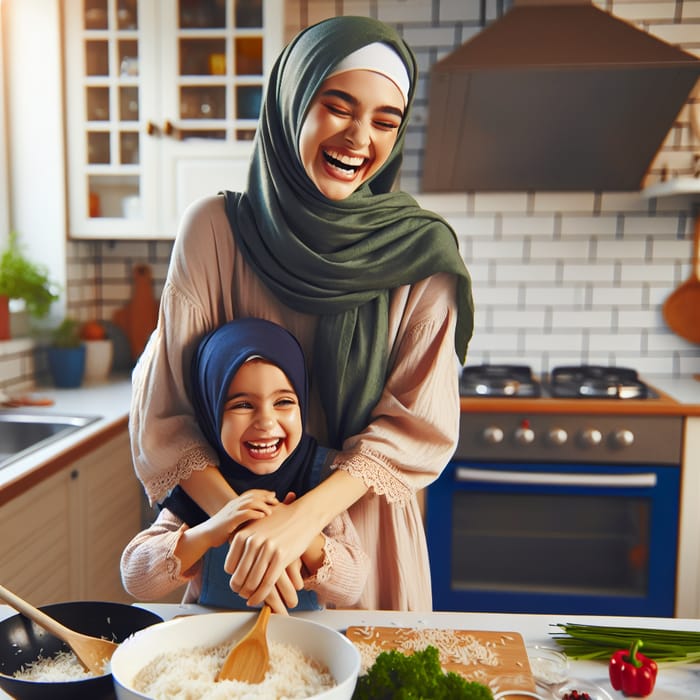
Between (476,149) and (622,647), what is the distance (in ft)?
6.84

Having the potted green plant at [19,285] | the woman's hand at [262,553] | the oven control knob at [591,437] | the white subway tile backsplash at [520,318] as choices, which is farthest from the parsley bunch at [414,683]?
the white subway tile backsplash at [520,318]

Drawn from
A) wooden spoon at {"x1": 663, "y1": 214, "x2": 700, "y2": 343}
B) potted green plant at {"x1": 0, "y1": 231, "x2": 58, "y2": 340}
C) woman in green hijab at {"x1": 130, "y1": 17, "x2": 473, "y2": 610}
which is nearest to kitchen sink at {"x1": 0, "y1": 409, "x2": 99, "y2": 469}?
potted green plant at {"x1": 0, "y1": 231, "x2": 58, "y2": 340}

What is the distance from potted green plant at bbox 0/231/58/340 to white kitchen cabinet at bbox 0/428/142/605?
58 cm

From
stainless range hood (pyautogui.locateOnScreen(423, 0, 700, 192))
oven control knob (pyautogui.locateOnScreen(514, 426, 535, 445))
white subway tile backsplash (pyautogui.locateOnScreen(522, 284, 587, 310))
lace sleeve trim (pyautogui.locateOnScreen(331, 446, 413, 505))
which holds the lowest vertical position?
oven control knob (pyautogui.locateOnScreen(514, 426, 535, 445))

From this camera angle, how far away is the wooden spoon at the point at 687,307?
288cm

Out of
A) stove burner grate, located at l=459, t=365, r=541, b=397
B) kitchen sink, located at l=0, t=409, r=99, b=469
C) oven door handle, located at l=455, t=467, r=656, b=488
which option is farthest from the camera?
stove burner grate, located at l=459, t=365, r=541, b=397

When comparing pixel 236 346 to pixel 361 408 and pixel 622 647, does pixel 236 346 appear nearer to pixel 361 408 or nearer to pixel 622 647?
A: pixel 361 408

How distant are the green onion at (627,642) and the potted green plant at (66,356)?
6.78ft

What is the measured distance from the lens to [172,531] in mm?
1052

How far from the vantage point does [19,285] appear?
248cm

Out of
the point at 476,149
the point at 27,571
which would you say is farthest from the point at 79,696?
the point at 476,149

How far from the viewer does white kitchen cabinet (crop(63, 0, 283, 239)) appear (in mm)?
2629

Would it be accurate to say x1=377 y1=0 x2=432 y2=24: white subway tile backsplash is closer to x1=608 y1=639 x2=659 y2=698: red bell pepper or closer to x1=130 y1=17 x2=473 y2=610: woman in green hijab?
x1=130 y1=17 x2=473 y2=610: woman in green hijab

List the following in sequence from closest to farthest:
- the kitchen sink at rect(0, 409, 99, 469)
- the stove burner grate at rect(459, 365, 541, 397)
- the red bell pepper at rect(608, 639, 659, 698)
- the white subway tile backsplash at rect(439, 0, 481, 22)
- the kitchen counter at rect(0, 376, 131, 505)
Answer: the red bell pepper at rect(608, 639, 659, 698), the kitchen counter at rect(0, 376, 131, 505), the kitchen sink at rect(0, 409, 99, 469), the stove burner grate at rect(459, 365, 541, 397), the white subway tile backsplash at rect(439, 0, 481, 22)
